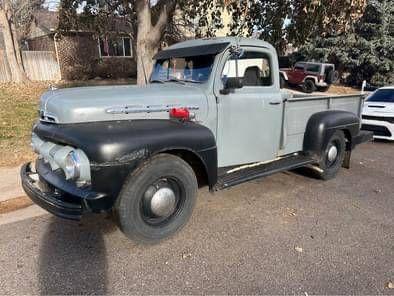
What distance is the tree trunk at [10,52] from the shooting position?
52.1 feet

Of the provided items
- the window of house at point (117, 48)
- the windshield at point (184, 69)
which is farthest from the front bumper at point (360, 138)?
the window of house at point (117, 48)

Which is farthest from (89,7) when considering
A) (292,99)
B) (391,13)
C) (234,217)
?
(391,13)

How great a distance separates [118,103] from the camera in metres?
3.60

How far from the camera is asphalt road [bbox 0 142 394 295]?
3.07 m

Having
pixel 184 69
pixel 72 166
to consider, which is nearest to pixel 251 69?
pixel 184 69

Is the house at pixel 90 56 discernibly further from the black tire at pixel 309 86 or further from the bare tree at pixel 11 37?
the black tire at pixel 309 86

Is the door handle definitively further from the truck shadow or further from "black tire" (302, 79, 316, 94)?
Answer: "black tire" (302, 79, 316, 94)

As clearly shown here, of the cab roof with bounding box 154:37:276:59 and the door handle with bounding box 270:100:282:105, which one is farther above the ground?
the cab roof with bounding box 154:37:276:59

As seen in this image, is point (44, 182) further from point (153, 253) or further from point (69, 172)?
point (153, 253)

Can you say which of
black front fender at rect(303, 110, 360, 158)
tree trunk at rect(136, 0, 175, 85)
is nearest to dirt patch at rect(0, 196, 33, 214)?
black front fender at rect(303, 110, 360, 158)

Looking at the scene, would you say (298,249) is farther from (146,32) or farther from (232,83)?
(146,32)

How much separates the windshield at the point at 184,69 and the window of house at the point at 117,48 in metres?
21.2

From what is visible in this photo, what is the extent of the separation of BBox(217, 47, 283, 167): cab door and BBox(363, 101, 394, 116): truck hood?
4.82 m

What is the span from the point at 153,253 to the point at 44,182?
1.34m
